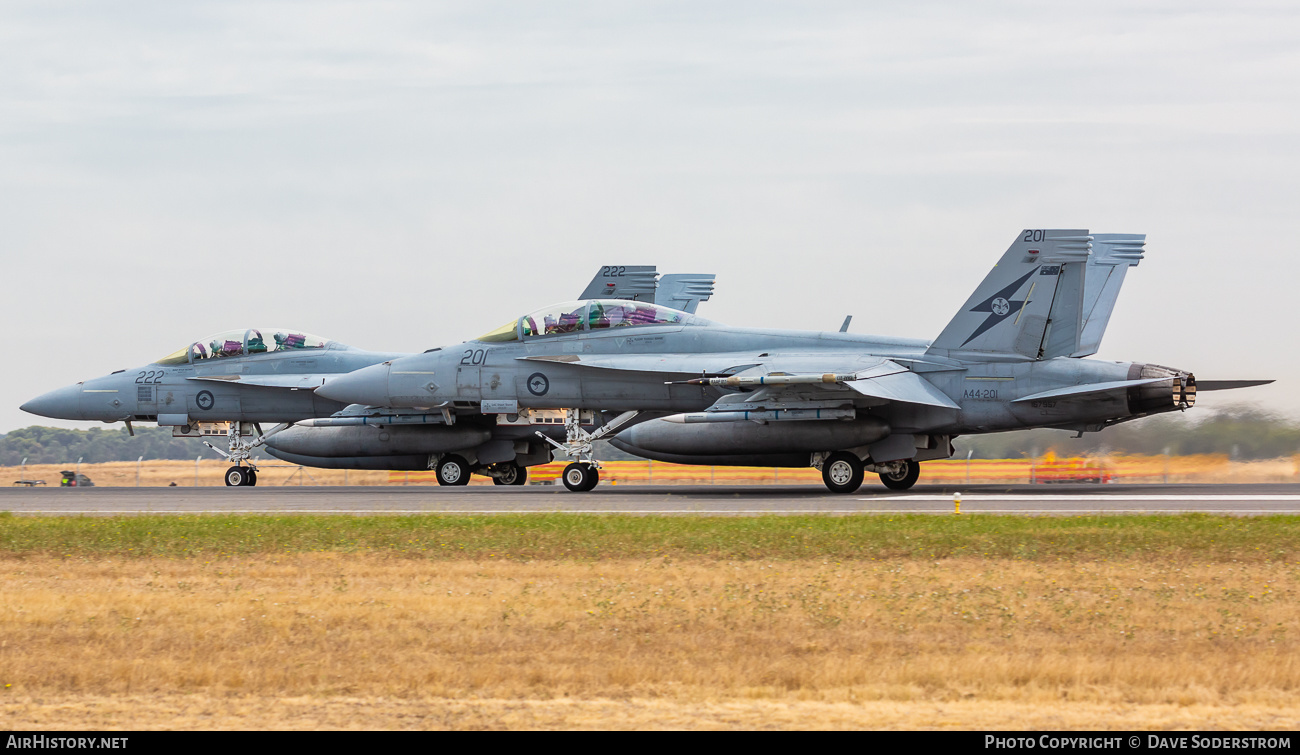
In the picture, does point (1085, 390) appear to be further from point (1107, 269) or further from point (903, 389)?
point (1107, 269)

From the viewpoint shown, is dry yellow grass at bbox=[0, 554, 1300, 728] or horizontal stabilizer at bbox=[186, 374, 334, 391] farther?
horizontal stabilizer at bbox=[186, 374, 334, 391]

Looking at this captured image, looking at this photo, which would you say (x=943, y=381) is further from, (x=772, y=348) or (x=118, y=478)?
(x=118, y=478)

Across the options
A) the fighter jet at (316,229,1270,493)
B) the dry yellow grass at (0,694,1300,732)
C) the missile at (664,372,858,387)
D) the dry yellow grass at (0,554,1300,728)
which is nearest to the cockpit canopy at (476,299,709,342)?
the fighter jet at (316,229,1270,493)

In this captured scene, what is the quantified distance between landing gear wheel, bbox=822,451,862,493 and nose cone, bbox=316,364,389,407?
957 centimetres

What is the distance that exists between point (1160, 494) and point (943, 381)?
424 cm

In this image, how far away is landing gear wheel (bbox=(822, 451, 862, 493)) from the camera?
23.7 m

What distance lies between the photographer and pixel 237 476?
32.1 m

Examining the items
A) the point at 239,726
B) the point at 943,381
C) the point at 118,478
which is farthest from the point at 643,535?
the point at 118,478

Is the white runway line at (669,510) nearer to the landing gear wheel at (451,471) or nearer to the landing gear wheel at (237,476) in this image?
the landing gear wheel at (451,471)

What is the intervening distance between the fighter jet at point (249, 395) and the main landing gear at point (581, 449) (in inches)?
135

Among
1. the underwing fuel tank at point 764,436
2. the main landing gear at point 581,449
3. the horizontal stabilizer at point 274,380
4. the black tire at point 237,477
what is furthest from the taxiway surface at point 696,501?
the black tire at point 237,477

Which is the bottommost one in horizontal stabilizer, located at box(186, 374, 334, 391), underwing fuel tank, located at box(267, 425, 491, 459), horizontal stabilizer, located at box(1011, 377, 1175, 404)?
underwing fuel tank, located at box(267, 425, 491, 459)

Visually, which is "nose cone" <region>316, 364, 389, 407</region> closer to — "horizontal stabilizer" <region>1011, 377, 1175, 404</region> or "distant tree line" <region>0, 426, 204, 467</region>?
"horizontal stabilizer" <region>1011, 377, 1175, 404</region>

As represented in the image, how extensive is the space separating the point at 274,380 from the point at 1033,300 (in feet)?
58.2
